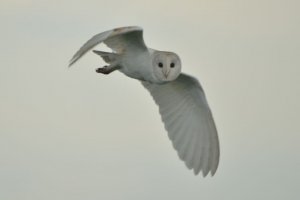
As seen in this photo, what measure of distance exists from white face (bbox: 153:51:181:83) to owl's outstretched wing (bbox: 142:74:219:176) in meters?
2.61

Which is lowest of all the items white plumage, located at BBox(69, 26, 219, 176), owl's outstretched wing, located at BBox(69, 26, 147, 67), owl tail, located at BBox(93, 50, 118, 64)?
white plumage, located at BBox(69, 26, 219, 176)

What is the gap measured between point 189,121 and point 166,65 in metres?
3.71

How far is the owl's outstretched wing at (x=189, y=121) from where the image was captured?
26.2 metres

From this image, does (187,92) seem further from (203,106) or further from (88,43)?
(88,43)

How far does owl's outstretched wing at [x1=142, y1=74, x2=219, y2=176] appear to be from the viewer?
86.0 ft

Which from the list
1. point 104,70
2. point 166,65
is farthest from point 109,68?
point 166,65

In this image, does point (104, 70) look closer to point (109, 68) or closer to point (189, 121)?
point (109, 68)

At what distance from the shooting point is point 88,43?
20891mm

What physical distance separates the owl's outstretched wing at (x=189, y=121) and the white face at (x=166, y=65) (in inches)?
103

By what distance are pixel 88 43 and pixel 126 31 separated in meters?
1.79

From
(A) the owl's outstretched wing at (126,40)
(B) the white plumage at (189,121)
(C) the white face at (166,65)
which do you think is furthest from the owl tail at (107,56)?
(B) the white plumage at (189,121)

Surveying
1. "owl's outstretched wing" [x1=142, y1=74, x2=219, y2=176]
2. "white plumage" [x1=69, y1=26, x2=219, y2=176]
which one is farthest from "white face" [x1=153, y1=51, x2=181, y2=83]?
"owl's outstretched wing" [x1=142, y1=74, x2=219, y2=176]

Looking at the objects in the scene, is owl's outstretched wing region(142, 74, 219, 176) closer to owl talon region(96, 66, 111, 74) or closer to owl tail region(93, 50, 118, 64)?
owl tail region(93, 50, 118, 64)

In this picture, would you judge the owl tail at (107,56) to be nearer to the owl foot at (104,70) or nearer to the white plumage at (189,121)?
the owl foot at (104,70)
